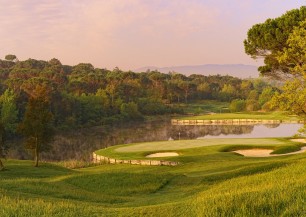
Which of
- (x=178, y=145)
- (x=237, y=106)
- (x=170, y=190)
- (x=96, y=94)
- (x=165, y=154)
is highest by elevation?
(x=96, y=94)

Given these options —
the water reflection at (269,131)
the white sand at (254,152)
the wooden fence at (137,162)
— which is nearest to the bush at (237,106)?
the water reflection at (269,131)

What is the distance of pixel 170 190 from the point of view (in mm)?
24391

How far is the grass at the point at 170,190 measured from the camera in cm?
1080

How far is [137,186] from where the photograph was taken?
85.4 ft

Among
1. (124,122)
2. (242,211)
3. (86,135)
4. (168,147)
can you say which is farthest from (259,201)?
(124,122)

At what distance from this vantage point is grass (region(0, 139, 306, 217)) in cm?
1080

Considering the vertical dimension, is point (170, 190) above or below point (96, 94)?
below

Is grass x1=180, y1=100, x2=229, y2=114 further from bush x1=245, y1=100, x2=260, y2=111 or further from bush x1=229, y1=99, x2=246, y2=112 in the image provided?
bush x1=245, y1=100, x2=260, y2=111

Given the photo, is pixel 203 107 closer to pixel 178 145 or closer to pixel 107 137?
pixel 107 137

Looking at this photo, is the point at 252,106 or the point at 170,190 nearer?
the point at 170,190

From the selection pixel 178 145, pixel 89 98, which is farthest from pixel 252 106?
pixel 178 145

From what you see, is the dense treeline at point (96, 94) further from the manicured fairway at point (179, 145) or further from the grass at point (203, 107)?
the manicured fairway at point (179, 145)

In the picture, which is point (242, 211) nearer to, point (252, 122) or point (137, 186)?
point (137, 186)

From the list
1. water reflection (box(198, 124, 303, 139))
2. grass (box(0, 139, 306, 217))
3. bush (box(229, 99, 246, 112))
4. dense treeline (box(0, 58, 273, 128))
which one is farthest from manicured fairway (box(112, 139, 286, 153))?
bush (box(229, 99, 246, 112))
